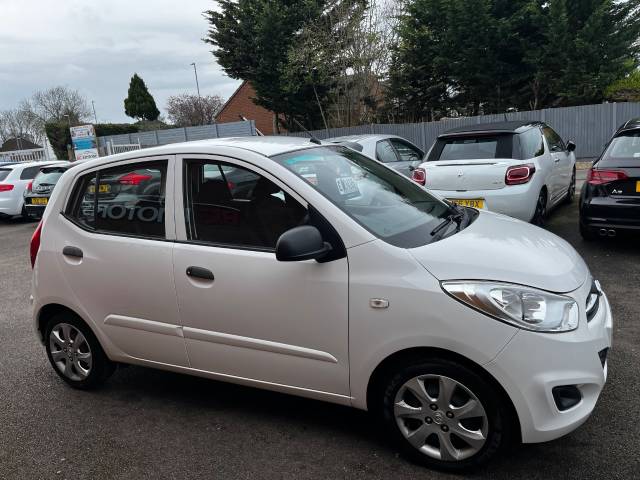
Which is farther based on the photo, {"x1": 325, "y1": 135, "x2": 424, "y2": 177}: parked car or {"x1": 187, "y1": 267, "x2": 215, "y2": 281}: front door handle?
{"x1": 325, "y1": 135, "x2": 424, "y2": 177}: parked car

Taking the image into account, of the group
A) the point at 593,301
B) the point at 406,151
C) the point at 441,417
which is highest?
the point at 406,151

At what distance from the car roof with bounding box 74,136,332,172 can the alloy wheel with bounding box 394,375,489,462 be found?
1.52m

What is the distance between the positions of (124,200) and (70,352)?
1236 mm

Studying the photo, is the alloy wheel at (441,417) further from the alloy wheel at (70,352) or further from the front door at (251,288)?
the alloy wheel at (70,352)

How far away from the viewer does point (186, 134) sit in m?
27.9

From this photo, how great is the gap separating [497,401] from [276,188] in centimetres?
155

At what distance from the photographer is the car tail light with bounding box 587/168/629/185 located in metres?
5.69

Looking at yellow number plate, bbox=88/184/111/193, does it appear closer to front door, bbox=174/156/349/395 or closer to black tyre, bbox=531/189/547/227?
front door, bbox=174/156/349/395

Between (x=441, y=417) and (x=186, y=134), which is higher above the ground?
(x=186, y=134)

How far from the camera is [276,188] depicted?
2906 mm

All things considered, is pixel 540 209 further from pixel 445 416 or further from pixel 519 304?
pixel 445 416

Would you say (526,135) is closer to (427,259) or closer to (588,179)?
(588,179)

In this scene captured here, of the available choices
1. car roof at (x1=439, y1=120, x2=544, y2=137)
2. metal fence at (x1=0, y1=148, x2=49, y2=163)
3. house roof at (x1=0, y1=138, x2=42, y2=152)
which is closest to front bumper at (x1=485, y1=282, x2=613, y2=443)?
car roof at (x1=439, y1=120, x2=544, y2=137)

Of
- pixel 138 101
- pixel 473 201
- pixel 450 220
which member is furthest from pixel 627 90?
pixel 138 101
